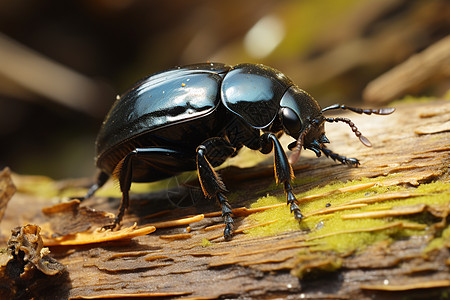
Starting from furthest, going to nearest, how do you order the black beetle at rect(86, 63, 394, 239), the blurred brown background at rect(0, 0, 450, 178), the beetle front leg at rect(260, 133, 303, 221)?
the blurred brown background at rect(0, 0, 450, 178) → the black beetle at rect(86, 63, 394, 239) → the beetle front leg at rect(260, 133, 303, 221)

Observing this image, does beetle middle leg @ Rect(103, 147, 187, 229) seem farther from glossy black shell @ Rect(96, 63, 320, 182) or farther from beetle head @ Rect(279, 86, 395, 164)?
beetle head @ Rect(279, 86, 395, 164)

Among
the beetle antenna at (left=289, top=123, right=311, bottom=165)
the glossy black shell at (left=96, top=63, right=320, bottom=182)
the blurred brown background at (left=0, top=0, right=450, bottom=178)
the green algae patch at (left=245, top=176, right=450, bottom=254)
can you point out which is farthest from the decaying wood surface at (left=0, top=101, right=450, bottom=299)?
the blurred brown background at (left=0, top=0, right=450, bottom=178)

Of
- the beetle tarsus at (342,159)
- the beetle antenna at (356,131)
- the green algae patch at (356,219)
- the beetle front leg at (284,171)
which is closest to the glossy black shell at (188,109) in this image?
the beetle antenna at (356,131)

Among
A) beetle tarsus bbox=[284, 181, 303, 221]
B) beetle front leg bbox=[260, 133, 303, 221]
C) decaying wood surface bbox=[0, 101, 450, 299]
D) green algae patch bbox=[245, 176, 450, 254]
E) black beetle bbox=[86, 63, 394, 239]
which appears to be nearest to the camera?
decaying wood surface bbox=[0, 101, 450, 299]

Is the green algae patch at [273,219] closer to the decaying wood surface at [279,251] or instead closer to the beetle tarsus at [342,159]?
the decaying wood surface at [279,251]

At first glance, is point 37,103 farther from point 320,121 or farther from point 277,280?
point 277,280

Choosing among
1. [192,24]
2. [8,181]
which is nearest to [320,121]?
[8,181]

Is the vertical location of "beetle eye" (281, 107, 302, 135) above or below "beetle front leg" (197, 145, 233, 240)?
above
